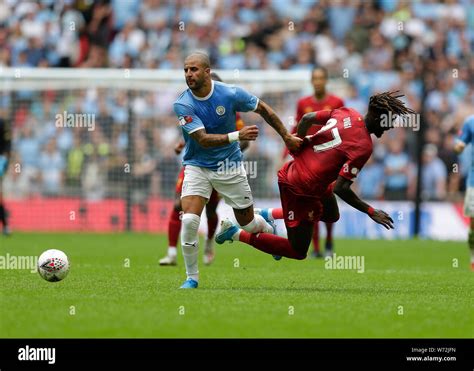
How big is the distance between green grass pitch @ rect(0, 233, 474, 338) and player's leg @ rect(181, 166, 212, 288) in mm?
289

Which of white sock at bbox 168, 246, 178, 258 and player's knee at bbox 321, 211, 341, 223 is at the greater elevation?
player's knee at bbox 321, 211, 341, 223

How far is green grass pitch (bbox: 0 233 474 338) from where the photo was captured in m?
8.73

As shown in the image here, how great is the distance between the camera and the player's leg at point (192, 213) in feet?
37.8

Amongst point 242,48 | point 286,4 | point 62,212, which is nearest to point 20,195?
point 62,212

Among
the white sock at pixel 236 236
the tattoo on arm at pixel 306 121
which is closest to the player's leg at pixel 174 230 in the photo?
the white sock at pixel 236 236

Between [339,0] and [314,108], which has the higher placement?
[339,0]

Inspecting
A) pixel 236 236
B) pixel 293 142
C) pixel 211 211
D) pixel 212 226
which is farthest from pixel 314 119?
pixel 212 226

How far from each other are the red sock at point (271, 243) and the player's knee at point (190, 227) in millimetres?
800

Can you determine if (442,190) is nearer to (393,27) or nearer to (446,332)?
(393,27)

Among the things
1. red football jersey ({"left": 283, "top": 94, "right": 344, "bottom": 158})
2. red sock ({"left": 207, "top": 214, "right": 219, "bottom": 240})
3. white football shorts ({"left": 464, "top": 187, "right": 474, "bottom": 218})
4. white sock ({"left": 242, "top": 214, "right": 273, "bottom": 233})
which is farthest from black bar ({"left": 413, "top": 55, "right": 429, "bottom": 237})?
white sock ({"left": 242, "top": 214, "right": 273, "bottom": 233})

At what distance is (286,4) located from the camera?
1145 inches

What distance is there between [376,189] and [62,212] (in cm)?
684

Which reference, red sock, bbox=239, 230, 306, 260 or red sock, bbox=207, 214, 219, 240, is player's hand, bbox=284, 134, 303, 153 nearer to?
red sock, bbox=239, 230, 306, 260
